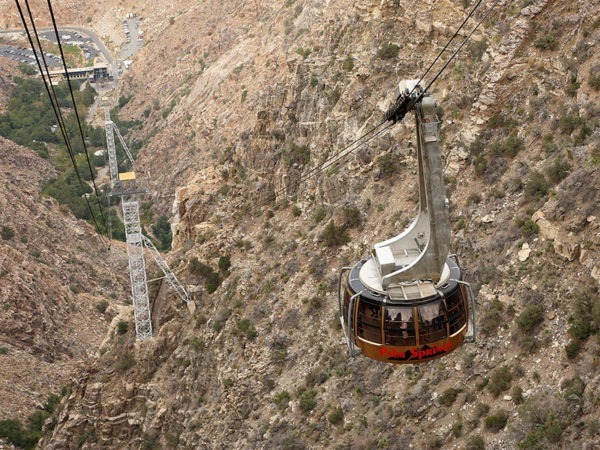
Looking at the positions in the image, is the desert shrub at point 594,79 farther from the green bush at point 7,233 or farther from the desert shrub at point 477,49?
the green bush at point 7,233

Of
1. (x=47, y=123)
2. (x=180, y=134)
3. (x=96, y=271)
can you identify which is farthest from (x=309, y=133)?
(x=47, y=123)

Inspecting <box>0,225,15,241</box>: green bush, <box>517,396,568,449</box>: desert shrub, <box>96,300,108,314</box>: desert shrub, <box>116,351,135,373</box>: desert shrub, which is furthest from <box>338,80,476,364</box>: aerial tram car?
<box>0,225,15,241</box>: green bush

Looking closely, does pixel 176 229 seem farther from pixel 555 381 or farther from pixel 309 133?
pixel 555 381

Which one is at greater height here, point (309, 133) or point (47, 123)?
point (309, 133)

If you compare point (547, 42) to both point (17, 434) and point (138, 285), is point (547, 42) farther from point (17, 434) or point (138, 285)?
point (17, 434)

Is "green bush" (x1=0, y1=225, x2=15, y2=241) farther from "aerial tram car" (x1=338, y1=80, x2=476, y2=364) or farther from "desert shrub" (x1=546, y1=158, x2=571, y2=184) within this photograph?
"aerial tram car" (x1=338, y1=80, x2=476, y2=364)
